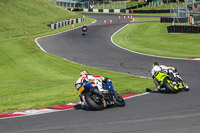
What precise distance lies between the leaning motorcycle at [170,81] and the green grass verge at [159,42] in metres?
14.8

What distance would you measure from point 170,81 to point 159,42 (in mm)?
25088

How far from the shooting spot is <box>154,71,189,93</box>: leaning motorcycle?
15.1 metres

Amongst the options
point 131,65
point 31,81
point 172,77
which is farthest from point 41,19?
point 172,77

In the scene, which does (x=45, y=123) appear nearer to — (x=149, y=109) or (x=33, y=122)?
(x=33, y=122)

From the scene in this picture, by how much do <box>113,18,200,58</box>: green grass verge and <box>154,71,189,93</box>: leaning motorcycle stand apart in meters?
14.8

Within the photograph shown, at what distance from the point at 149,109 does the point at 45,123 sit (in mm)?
3584

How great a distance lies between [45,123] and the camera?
10828 millimetres

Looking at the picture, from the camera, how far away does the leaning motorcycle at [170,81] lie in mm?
15133

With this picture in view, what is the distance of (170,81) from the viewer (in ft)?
50.1

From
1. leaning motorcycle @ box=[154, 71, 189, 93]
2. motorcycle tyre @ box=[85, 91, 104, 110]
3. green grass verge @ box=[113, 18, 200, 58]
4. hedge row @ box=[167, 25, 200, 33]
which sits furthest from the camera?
hedge row @ box=[167, 25, 200, 33]

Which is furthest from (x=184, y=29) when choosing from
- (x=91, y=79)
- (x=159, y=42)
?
(x=91, y=79)

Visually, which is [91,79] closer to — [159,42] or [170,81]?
[170,81]

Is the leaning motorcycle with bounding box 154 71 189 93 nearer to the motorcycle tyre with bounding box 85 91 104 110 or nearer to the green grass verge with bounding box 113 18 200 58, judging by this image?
the motorcycle tyre with bounding box 85 91 104 110

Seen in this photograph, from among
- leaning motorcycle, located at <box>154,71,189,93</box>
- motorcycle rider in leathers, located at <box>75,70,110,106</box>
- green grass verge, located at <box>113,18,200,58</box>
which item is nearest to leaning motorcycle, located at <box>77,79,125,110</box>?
motorcycle rider in leathers, located at <box>75,70,110,106</box>
